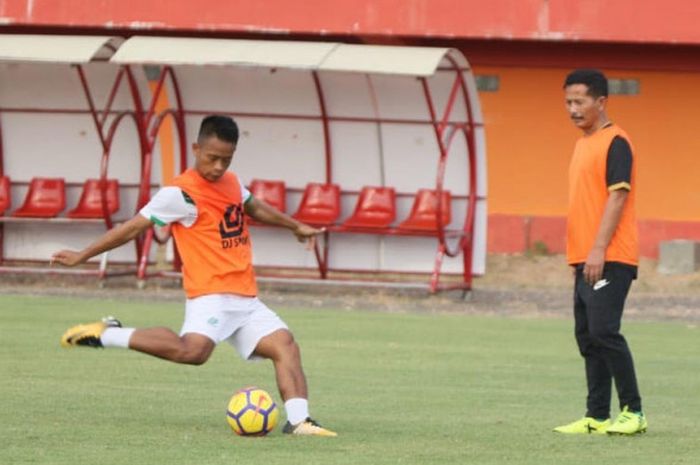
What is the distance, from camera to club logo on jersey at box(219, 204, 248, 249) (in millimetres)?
10547

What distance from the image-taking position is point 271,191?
24391 millimetres

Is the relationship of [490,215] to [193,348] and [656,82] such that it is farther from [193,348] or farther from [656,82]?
[193,348]

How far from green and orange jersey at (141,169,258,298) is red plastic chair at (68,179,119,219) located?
549 inches

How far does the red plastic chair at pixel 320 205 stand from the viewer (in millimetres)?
24156

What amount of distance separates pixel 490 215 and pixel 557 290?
291 centimetres

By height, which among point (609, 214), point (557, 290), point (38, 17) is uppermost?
point (38, 17)

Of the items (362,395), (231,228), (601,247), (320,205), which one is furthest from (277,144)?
(601,247)

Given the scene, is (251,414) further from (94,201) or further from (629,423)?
(94,201)

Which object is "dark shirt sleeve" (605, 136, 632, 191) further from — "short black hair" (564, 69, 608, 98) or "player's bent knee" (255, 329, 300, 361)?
"player's bent knee" (255, 329, 300, 361)

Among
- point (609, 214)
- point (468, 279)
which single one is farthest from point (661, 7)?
point (609, 214)

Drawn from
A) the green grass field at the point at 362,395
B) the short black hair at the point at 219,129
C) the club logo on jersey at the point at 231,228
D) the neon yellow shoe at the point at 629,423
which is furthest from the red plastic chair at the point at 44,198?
the neon yellow shoe at the point at 629,423

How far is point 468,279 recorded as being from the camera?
24062mm

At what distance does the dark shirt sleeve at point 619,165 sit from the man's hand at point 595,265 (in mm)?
365

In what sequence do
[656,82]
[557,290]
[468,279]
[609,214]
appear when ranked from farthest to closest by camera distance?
[656,82], [557,290], [468,279], [609,214]
